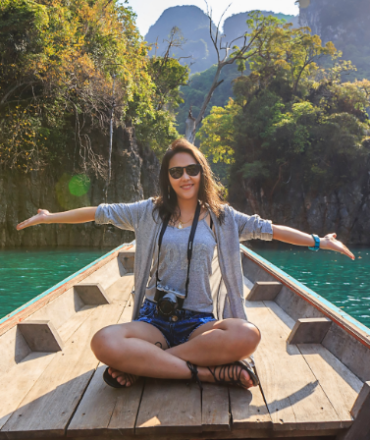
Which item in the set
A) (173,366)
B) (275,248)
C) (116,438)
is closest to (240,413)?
(173,366)

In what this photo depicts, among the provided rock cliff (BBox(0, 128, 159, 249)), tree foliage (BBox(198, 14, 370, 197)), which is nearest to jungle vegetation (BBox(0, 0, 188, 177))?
rock cliff (BBox(0, 128, 159, 249))

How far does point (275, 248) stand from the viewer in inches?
598

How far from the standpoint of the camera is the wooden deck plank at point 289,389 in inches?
59.0

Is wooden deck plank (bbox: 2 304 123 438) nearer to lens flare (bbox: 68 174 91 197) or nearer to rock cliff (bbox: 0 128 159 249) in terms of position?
rock cliff (bbox: 0 128 159 249)

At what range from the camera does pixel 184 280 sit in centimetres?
193

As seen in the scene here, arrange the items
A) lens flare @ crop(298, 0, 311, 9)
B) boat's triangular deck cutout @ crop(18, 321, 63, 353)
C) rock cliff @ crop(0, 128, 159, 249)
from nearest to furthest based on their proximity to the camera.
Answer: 1. boat's triangular deck cutout @ crop(18, 321, 63, 353)
2. rock cliff @ crop(0, 128, 159, 249)
3. lens flare @ crop(298, 0, 311, 9)

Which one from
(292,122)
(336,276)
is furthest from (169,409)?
(292,122)

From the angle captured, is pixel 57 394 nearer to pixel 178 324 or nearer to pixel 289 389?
pixel 178 324

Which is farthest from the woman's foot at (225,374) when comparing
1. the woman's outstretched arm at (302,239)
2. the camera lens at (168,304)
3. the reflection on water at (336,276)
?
the reflection on water at (336,276)

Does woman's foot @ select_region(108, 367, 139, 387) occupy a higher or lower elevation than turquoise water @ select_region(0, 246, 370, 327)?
higher

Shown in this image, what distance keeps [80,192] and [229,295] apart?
1107 cm

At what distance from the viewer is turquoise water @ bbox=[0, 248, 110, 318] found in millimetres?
5778

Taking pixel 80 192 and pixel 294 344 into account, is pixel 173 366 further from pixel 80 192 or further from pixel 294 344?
pixel 80 192

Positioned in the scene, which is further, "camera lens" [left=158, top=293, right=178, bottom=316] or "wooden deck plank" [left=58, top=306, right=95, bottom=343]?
"wooden deck plank" [left=58, top=306, right=95, bottom=343]
